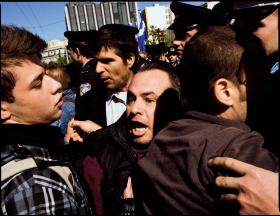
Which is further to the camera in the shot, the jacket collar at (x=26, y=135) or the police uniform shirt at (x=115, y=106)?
the police uniform shirt at (x=115, y=106)

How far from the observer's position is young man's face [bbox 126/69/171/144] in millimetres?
2174

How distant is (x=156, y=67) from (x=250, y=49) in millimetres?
1109

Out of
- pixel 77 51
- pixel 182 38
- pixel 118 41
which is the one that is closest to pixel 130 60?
pixel 118 41

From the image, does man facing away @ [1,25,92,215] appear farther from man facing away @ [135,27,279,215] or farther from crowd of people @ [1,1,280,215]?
man facing away @ [135,27,279,215]

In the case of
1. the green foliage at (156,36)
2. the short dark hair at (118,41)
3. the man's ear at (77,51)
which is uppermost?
the green foliage at (156,36)

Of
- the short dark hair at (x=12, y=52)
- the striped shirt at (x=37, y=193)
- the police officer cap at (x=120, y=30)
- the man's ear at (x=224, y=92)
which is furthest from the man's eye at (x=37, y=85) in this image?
the police officer cap at (x=120, y=30)

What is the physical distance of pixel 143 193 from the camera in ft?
4.77

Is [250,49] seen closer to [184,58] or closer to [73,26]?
[184,58]

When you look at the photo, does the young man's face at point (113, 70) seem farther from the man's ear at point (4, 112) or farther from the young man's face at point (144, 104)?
the man's ear at point (4, 112)

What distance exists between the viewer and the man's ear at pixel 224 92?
4.40ft

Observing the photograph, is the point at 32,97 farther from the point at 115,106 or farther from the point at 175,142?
the point at 115,106

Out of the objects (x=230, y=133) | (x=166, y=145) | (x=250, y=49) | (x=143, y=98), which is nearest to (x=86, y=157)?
(x=143, y=98)

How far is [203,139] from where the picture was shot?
1191mm

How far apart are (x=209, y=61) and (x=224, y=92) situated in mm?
156
